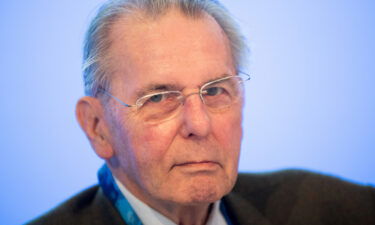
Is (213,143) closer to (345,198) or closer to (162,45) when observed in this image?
(162,45)

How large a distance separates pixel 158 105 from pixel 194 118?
178 mm

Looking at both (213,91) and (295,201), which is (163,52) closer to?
(213,91)

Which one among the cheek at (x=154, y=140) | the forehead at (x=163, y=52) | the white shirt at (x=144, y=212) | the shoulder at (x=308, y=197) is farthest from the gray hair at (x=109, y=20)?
the shoulder at (x=308, y=197)

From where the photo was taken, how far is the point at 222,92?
1717 millimetres

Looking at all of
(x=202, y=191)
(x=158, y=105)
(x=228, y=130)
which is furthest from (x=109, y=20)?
(x=202, y=191)

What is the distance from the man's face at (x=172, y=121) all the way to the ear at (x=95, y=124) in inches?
2.2

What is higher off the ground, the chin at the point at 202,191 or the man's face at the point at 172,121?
the man's face at the point at 172,121

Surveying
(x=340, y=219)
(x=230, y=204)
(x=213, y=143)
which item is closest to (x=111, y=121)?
(x=213, y=143)

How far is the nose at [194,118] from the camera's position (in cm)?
149

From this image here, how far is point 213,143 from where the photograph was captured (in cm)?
156

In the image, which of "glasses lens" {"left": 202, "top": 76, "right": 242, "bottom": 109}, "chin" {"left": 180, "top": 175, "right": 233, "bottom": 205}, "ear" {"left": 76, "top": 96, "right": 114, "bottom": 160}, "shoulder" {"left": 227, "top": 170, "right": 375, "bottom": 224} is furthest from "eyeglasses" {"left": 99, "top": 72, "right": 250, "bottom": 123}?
"shoulder" {"left": 227, "top": 170, "right": 375, "bottom": 224}

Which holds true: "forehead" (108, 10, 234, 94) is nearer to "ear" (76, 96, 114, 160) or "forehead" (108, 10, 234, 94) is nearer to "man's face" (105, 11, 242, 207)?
"man's face" (105, 11, 242, 207)

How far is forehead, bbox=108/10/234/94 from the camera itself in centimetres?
155

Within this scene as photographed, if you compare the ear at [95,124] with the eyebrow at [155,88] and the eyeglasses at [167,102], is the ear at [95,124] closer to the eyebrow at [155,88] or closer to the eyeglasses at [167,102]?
the eyeglasses at [167,102]
